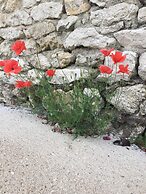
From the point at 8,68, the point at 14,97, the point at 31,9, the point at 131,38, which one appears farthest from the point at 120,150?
the point at 31,9

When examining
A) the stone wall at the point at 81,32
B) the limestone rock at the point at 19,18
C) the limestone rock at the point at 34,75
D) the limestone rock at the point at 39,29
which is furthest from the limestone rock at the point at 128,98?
the limestone rock at the point at 19,18

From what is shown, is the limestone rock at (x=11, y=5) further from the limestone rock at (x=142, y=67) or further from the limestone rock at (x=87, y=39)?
the limestone rock at (x=142, y=67)

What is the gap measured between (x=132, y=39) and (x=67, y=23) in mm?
595

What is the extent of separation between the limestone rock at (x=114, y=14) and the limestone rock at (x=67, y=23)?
17 centimetres

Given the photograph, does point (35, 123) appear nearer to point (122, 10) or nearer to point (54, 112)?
point (54, 112)

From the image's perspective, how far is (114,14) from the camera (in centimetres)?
280

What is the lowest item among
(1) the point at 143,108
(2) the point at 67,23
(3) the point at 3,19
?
(1) the point at 143,108

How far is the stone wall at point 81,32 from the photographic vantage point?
108 inches

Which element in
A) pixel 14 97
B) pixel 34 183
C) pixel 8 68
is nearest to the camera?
pixel 34 183

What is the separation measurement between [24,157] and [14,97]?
3.79ft

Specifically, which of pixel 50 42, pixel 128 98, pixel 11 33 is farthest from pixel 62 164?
pixel 11 33

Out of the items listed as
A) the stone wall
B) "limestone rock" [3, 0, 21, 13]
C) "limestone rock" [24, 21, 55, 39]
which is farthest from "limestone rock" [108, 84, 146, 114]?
"limestone rock" [3, 0, 21, 13]

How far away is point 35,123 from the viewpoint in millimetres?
2920

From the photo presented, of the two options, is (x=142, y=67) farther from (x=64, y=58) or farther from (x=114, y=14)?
(x=64, y=58)
